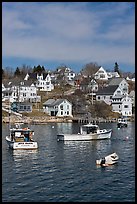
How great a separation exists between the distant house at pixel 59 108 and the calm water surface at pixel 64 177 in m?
55.0

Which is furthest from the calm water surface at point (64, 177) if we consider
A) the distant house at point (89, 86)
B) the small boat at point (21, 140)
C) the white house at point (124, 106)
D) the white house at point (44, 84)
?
the white house at point (44, 84)

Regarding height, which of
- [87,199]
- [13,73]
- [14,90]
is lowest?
[87,199]

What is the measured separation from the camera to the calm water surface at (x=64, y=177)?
16234 millimetres

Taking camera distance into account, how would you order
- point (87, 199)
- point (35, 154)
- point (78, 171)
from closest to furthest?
point (87, 199), point (78, 171), point (35, 154)

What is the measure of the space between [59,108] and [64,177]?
66.6 m

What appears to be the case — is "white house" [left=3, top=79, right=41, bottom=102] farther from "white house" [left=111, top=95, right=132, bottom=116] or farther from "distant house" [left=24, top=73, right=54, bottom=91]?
"white house" [left=111, top=95, right=132, bottom=116]

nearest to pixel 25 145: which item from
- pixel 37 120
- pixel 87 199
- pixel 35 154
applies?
pixel 35 154

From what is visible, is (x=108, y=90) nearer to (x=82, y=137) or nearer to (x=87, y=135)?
(x=87, y=135)

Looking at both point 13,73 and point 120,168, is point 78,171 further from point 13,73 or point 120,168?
point 13,73

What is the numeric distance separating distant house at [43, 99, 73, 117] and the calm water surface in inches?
2164

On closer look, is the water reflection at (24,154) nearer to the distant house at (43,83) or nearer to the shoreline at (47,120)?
the shoreline at (47,120)

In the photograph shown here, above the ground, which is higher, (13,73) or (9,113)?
(13,73)

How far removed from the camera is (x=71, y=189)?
17.5 meters

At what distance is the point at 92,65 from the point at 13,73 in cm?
3454
